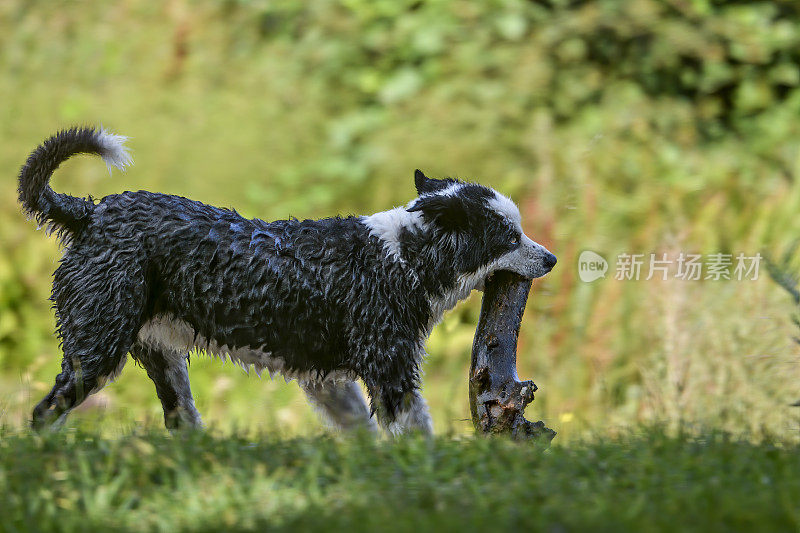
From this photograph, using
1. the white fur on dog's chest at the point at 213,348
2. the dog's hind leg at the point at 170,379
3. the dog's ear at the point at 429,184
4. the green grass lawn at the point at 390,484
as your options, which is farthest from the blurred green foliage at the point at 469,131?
the green grass lawn at the point at 390,484

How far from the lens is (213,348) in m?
4.74

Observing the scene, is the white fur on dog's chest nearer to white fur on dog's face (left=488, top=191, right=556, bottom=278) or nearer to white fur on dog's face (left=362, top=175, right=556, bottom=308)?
white fur on dog's face (left=362, top=175, right=556, bottom=308)

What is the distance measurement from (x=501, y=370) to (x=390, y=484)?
136cm

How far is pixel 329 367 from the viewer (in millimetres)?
4672

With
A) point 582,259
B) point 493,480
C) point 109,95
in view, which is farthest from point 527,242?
point 109,95

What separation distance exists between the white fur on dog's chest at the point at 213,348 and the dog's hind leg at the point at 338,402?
150 mm

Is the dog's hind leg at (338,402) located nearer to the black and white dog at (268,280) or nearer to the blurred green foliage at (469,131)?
the black and white dog at (268,280)

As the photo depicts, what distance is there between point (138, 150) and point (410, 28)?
257cm

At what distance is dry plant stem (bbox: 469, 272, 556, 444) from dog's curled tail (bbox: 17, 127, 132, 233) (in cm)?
195

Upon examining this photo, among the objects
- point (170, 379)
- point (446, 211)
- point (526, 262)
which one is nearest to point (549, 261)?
point (526, 262)

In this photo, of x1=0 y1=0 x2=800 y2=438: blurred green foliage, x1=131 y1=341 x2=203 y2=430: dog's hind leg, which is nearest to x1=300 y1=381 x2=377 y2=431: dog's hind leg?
x1=131 y1=341 x2=203 y2=430: dog's hind leg

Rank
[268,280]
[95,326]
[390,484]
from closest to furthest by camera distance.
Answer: [390,484], [95,326], [268,280]

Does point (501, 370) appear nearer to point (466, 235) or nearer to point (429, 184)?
point (466, 235)

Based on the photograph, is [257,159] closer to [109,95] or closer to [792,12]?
[109,95]
